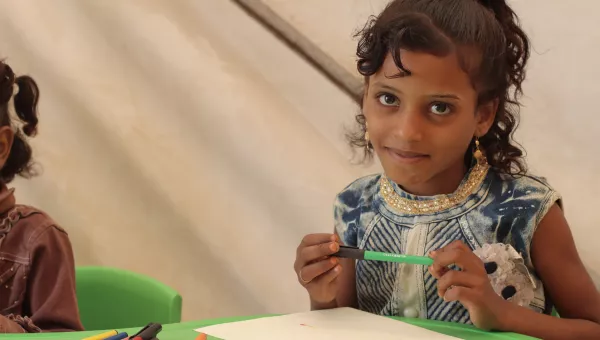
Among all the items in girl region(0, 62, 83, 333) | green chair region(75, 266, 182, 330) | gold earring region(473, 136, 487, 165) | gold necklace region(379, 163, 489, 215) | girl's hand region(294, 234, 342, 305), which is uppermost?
gold earring region(473, 136, 487, 165)

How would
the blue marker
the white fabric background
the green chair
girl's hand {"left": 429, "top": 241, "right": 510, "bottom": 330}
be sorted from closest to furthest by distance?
the blue marker → girl's hand {"left": 429, "top": 241, "right": 510, "bottom": 330} → the green chair → the white fabric background

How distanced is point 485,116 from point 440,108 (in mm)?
82

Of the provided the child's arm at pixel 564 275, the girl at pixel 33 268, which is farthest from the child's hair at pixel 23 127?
the child's arm at pixel 564 275

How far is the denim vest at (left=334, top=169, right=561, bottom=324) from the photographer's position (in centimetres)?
77

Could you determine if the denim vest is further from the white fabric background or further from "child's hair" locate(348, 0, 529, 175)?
the white fabric background

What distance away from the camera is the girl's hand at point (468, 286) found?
65 centimetres

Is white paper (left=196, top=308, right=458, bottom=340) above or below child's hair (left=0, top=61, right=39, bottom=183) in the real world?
below

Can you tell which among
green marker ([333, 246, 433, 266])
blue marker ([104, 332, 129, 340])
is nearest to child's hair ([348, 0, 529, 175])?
green marker ([333, 246, 433, 266])

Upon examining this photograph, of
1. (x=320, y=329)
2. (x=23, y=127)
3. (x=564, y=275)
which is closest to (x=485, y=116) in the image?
(x=564, y=275)

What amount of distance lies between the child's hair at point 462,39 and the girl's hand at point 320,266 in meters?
0.19

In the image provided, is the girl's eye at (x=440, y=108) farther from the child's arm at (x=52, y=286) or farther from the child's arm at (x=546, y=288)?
the child's arm at (x=52, y=286)

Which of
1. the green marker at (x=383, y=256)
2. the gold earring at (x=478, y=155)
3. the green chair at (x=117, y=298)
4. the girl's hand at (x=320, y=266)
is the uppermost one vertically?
the gold earring at (x=478, y=155)

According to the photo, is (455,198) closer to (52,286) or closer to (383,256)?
(383,256)

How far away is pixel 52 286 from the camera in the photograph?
0.93 m
